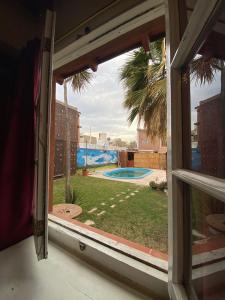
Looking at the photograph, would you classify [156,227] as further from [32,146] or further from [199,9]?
[199,9]

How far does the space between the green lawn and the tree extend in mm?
1456

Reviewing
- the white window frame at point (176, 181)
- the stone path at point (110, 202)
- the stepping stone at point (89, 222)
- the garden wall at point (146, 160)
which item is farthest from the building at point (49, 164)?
the garden wall at point (146, 160)

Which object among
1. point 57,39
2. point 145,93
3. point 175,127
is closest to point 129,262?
point 175,127

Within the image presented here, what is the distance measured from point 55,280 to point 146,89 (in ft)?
10.5

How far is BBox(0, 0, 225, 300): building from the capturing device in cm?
51

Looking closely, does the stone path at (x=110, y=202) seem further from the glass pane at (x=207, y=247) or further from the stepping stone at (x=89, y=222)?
the glass pane at (x=207, y=247)

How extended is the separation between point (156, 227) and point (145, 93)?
235 cm

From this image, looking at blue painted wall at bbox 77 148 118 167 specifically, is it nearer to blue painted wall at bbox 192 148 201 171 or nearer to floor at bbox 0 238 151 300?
floor at bbox 0 238 151 300

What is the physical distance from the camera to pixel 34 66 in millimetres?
1043

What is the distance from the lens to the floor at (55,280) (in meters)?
0.70

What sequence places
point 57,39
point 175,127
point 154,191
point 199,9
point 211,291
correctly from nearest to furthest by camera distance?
1. point 199,9
2. point 211,291
3. point 175,127
4. point 57,39
5. point 154,191

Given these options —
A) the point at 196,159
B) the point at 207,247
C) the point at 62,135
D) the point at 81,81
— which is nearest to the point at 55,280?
the point at 207,247

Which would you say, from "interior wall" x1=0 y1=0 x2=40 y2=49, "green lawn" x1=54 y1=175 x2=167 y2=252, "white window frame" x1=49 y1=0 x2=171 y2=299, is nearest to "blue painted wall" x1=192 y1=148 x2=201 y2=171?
"white window frame" x1=49 y1=0 x2=171 y2=299

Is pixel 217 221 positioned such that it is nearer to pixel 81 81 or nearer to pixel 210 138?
pixel 210 138
